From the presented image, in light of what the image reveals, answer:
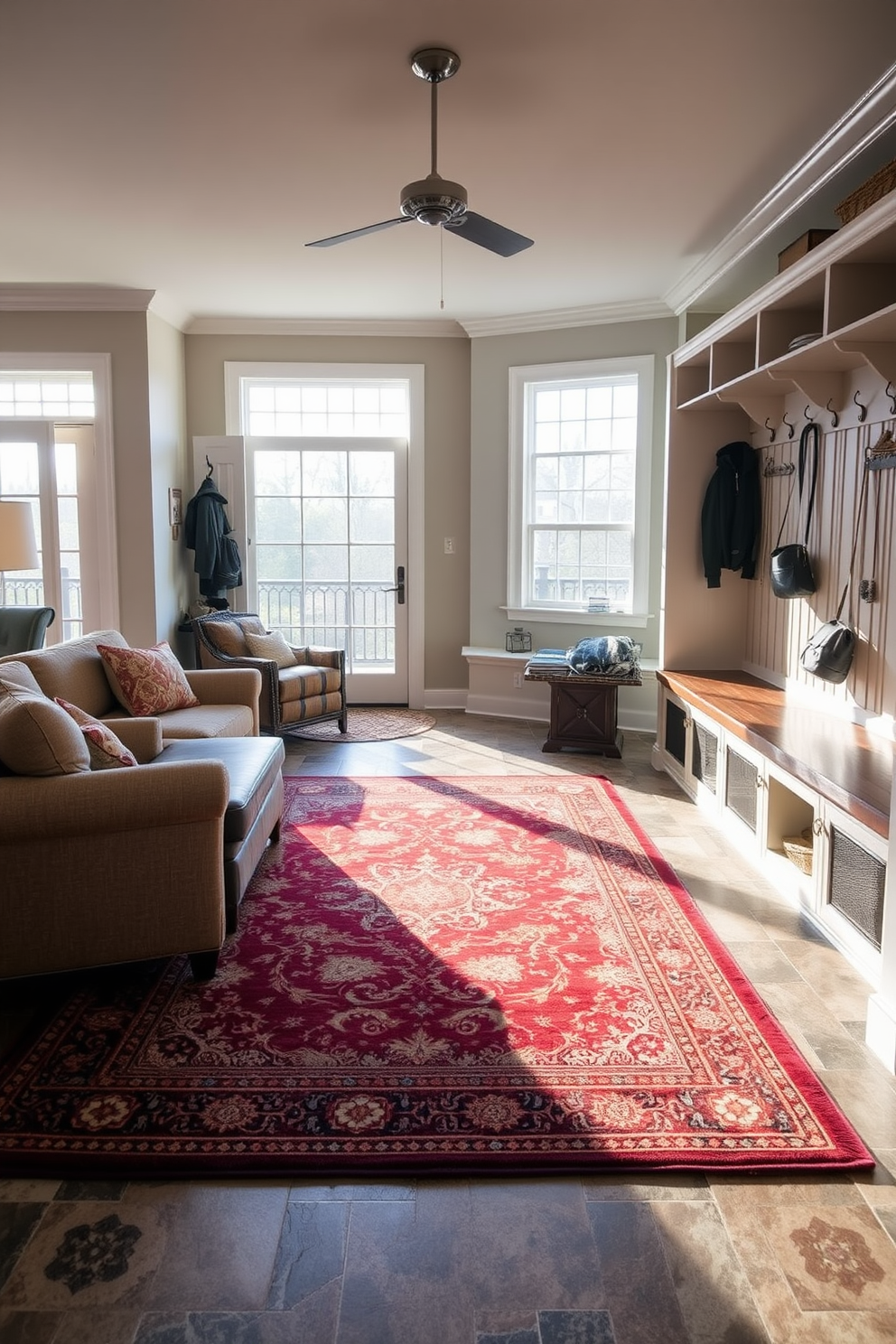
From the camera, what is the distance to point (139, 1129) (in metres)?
2.03

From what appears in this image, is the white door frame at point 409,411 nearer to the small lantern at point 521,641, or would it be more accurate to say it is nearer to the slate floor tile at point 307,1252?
the small lantern at point 521,641

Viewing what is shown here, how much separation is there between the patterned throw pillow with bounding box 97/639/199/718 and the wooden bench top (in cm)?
250

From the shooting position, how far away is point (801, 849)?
10.8ft

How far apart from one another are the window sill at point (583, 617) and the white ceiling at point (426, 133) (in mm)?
2036

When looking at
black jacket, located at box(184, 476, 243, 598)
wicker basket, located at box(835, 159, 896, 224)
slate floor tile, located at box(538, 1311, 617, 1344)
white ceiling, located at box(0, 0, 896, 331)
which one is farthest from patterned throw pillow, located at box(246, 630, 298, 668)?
slate floor tile, located at box(538, 1311, 617, 1344)

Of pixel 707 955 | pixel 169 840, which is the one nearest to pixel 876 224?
pixel 707 955

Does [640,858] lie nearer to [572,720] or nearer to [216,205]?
[572,720]

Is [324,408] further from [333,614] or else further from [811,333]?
[811,333]

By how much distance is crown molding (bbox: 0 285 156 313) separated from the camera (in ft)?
18.5

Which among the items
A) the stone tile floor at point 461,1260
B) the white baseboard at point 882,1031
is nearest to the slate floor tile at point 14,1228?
the stone tile floor at point 461,1260

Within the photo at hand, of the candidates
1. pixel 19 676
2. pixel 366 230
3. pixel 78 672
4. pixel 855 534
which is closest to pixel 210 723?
pixel 78 672

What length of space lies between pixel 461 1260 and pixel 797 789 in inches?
80.0

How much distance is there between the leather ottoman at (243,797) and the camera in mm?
2887

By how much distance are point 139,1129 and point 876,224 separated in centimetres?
321
